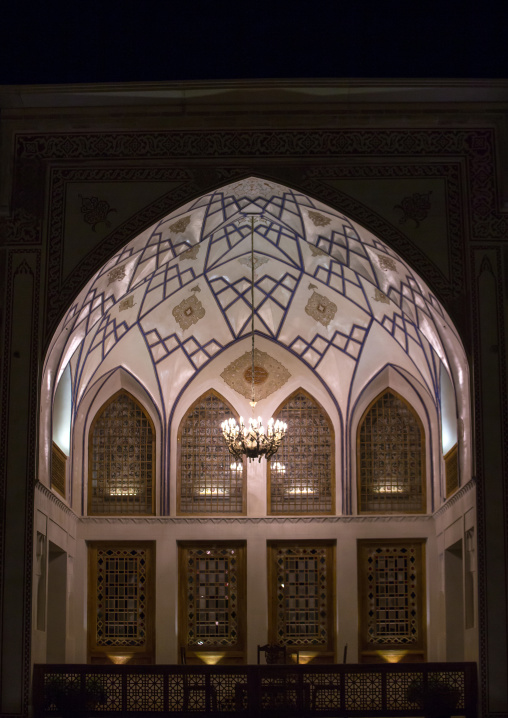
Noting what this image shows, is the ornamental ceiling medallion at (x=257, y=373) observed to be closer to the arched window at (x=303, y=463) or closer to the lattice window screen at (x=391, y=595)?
the arched window at (x=303, y=463)

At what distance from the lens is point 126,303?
38.3ft

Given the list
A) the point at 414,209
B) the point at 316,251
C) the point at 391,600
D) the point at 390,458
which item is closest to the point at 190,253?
the point at 316,251

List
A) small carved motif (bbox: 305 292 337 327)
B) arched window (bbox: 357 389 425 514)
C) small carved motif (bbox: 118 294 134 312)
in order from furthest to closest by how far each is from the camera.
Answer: arched window (bbox: 357 389 425 514) → small carved motif (bbox: 305 292 337 327) → small carved motif (bbox: 118 294 134 312)

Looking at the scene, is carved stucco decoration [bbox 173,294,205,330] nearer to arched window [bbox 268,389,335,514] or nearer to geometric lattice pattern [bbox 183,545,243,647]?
arched window [bbox 268,389,335,514]

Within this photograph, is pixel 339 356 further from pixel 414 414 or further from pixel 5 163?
pixel 5 163

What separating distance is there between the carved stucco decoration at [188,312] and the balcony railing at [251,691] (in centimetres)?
427

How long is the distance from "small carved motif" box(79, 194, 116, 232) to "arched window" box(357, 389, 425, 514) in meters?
4.54

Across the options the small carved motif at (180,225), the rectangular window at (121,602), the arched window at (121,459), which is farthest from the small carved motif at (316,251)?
the rectangular window at (121,602)

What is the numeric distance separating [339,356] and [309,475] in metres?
1.47

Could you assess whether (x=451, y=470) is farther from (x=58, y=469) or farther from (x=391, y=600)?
(x=58, y=469)

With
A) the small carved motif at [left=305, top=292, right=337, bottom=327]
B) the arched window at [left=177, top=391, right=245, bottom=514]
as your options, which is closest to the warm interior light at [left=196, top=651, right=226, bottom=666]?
the arched window at [left=177, top=391, right=245, bottom=514]

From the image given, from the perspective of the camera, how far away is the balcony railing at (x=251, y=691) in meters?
9.11

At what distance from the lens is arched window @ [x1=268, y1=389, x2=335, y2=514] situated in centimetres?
1284

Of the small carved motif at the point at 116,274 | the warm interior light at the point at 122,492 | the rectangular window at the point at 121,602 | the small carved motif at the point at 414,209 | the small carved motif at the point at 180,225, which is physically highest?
the small carved motif at the point at 180,225
